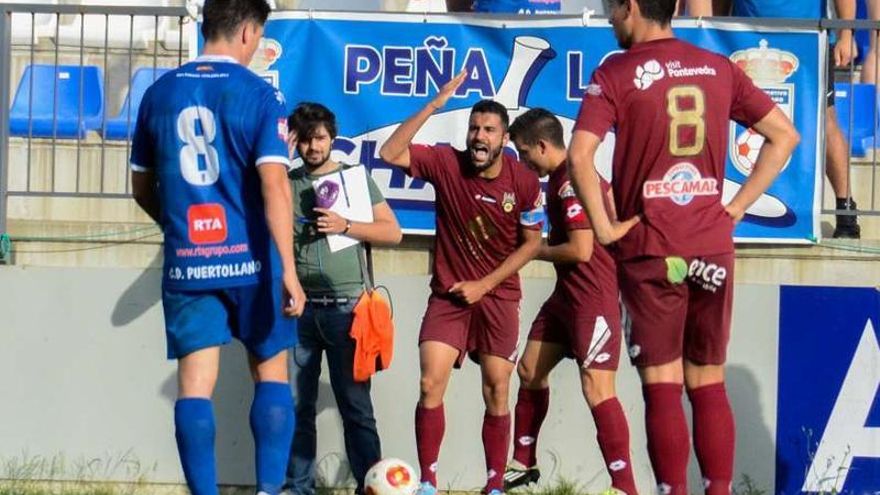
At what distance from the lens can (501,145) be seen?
9258 mm

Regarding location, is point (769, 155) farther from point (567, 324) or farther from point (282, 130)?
point (567, 324)

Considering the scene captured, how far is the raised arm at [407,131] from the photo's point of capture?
9172 millimetres

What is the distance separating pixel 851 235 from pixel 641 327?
134 inches

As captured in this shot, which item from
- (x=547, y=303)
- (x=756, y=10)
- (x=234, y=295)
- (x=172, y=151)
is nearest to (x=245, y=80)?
(x=172, y=151)

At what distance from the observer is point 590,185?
7.05 meters

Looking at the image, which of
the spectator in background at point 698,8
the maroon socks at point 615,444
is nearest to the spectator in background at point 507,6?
the spectator in background at point 698,8

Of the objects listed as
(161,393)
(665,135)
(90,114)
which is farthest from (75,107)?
(665,135)

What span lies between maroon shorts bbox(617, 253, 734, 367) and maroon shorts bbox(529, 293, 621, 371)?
182cm

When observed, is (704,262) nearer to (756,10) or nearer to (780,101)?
(780,101)

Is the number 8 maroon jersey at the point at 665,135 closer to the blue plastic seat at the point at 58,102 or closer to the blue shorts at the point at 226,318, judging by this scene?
the blue shorts at the point at 226,318

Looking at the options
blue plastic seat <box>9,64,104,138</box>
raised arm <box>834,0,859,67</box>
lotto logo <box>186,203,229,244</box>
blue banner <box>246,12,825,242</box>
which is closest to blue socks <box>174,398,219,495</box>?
lotto logo <box>186,203,229,244</box>

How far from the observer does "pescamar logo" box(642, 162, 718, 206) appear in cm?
711

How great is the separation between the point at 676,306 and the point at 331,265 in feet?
8.67

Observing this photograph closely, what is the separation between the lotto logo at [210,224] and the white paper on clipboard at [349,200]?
1994 millimetres
